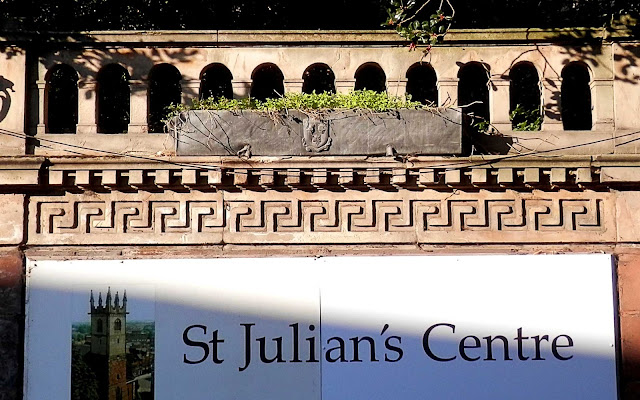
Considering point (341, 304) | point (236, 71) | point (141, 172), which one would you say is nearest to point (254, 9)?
point (236, 71)

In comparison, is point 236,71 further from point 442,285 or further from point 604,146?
point 604,146

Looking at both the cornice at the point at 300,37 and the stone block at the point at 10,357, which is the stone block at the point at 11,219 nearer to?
the stone block at the point at 10,357

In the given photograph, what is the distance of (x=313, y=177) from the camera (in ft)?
22.9

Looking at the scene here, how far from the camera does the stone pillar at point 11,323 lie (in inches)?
267

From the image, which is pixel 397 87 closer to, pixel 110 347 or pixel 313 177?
pixel 313 177

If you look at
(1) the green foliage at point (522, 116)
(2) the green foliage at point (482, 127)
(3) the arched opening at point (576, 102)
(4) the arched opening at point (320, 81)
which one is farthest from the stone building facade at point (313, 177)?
(3) the arched opening at point (576, 102)

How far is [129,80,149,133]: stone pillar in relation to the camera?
7.14 metres

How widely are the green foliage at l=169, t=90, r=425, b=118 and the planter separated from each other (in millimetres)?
68

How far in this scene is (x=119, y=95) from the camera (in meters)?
11.0

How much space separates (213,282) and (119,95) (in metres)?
4.99

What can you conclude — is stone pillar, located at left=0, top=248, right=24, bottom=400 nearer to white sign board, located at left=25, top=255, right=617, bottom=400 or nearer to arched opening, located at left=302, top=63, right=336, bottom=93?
white sign board, located at left=25, top=255, right=617, bottom=400

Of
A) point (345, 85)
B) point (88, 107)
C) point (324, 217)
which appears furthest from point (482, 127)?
point (88, 107)

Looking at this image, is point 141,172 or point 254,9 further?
point 254,9

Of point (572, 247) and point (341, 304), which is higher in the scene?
point (572, 247)
